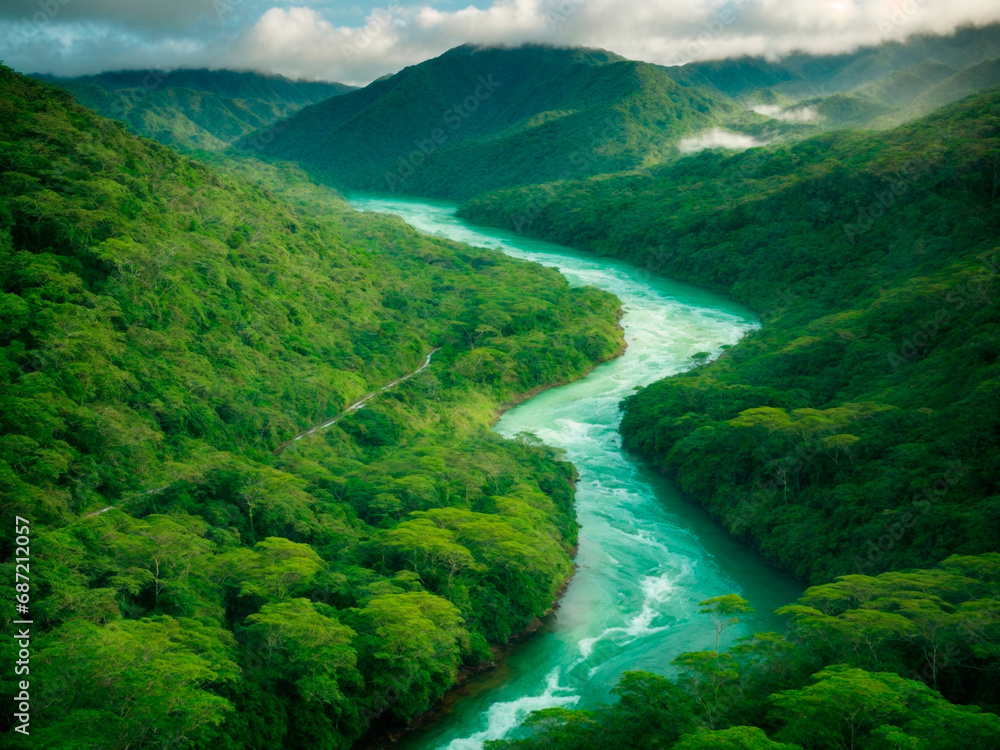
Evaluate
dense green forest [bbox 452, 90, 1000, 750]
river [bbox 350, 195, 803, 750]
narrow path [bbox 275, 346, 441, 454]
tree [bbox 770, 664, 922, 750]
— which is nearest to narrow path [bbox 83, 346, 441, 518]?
narrow path [bbox 275, 346, 441, 454]

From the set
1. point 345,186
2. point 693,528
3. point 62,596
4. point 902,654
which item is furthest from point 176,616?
point 345,186

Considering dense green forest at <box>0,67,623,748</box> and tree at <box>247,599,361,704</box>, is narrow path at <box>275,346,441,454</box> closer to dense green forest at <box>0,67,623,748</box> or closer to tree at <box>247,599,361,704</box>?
dense green forest at <box>0,67,623,748</box>

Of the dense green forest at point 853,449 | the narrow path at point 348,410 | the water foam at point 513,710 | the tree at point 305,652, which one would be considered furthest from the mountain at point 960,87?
the tree at point 305,652

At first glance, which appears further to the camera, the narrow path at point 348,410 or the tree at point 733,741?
the narrow path at point 348,410

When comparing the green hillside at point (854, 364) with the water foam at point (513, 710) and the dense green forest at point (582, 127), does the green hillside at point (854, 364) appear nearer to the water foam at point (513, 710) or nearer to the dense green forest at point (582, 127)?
the water foam at point (513, 710)

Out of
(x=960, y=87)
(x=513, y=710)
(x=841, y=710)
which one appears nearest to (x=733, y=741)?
(x=841, y=710)

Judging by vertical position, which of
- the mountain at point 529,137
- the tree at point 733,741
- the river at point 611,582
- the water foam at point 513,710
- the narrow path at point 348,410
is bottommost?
the water foam at point 513,710
